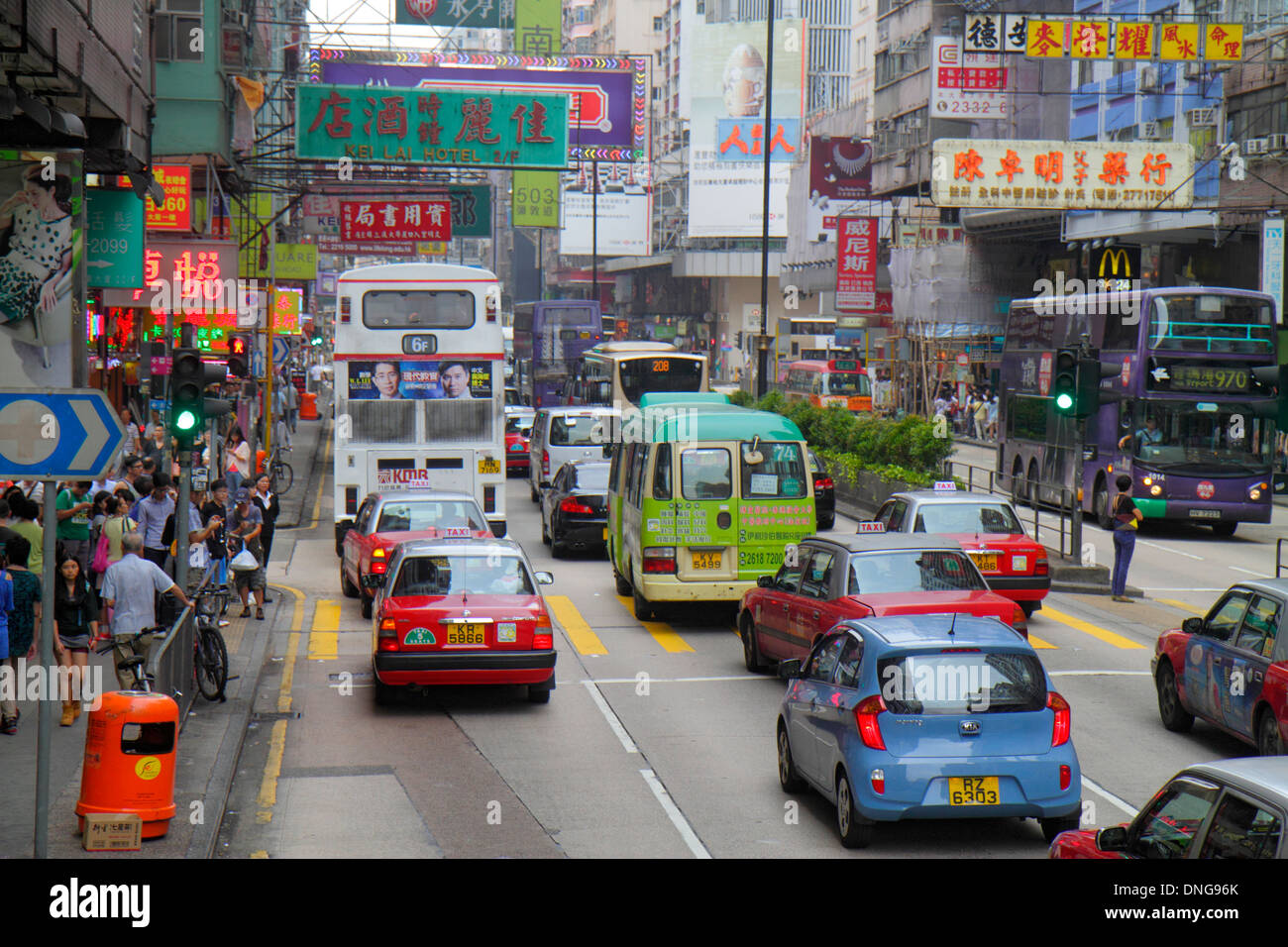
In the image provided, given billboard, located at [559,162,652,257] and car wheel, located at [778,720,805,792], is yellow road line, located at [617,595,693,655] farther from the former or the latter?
billboard, located at [559,162,652,257]

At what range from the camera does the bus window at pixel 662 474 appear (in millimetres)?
18359

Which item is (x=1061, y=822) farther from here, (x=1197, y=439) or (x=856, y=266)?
(x=856, y=266)

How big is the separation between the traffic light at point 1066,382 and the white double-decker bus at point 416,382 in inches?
336

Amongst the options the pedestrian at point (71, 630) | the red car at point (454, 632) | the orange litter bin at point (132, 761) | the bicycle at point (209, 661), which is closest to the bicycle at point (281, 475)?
the bicycle at point (209, 661)

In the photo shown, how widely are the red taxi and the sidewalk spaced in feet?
25.9

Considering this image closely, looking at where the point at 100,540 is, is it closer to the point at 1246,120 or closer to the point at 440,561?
the point at 440,561

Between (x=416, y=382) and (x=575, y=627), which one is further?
(x=416, y=382)

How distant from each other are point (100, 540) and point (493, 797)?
7.79 m

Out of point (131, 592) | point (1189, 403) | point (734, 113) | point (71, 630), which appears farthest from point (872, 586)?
point (734, 113)

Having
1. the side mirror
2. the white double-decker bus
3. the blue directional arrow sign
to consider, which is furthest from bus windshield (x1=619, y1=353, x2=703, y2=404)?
the side mirror

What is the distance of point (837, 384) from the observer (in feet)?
193

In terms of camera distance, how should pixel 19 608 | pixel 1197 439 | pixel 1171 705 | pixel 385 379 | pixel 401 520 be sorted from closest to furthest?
pixel 19 608
pixel 1171 705
pixel 401 520
pixel 385 379
pixel 1197 439

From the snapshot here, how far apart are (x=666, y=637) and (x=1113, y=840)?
11.9 meters
